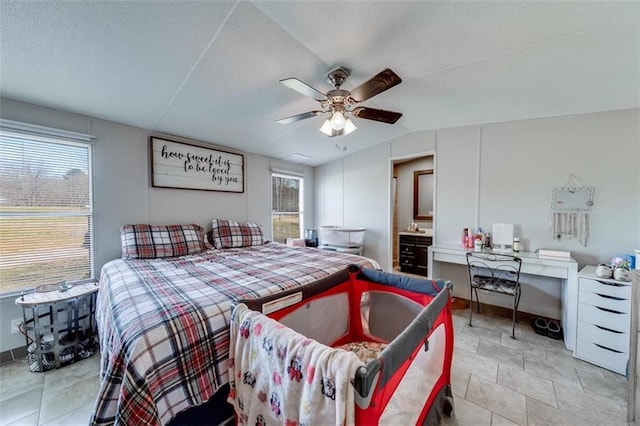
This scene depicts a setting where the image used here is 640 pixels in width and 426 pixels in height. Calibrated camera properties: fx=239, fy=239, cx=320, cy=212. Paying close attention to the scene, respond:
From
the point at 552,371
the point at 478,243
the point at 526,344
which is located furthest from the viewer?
the point at 478,243

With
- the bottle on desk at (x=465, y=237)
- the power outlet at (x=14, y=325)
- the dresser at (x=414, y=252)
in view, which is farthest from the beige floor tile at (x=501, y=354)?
the power outlet at (x=14, y=325)

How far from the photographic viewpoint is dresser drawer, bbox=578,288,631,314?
1923 mm

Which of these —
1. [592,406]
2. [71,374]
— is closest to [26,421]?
[71,374]

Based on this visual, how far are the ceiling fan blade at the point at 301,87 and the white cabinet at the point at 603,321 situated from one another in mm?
2802

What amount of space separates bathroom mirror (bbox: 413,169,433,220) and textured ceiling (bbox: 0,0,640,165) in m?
2.40

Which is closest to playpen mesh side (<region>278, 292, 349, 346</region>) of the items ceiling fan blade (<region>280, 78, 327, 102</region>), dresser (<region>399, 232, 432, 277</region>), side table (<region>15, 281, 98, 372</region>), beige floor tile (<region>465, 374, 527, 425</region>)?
beige floor tile (<region>465, 374, 527, 425</region>)

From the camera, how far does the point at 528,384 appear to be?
5.96 ft

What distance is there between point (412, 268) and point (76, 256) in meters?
4.89

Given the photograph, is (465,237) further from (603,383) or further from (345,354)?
(345,354)

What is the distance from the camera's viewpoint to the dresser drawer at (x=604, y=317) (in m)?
1.92

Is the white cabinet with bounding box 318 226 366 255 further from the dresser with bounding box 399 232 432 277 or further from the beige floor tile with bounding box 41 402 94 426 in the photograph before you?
the beige floor tile with bounding box 41 402 94 426

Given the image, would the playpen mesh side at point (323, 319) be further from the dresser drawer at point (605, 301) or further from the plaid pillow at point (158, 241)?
the dresser drawer at point (605, 301)

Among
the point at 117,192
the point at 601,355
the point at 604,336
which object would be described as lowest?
the point at 601,355

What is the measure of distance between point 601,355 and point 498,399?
1173mm
